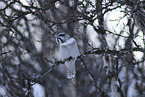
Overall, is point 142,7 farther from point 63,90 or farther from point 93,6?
point 63,90

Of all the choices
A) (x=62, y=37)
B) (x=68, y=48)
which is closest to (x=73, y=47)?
(x=68, y=48)

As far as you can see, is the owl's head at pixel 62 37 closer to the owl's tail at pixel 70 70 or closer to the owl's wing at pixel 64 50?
the owl's wing at pixel 64 50

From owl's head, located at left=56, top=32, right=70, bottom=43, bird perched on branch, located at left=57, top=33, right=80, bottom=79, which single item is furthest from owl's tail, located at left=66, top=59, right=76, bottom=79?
owl's head, located at left=56, top=32, right=70, bottom=43

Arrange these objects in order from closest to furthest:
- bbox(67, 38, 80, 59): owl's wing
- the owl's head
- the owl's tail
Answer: the owl's head, bbox(67, 38, 80, 59): owl's wing, the owl's tail

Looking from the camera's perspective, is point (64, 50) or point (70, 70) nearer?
point (64, 50)

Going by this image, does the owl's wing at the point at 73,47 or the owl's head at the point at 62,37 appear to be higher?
the owl's head at the point at 62,37

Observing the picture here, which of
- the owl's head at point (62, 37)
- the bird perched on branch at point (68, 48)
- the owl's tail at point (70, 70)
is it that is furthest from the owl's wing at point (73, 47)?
the owl's tail at point (70, 70)

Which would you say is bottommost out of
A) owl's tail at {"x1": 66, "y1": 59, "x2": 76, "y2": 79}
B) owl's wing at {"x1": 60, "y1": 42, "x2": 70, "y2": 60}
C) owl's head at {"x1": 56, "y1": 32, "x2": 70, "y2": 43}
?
owl's tail at {"x1": 66, "y1": 59, "x2": 76, "y2": 79}

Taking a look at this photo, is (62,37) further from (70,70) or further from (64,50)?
(70,70)

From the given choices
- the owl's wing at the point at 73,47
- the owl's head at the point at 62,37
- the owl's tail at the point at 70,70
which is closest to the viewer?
the owl's head at the point at 62,37

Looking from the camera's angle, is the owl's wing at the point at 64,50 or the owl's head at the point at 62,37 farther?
the owl's wing at the point at 64,50

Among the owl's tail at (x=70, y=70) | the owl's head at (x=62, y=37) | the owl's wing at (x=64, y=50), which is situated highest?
the owl's head at (x=62, y=37)

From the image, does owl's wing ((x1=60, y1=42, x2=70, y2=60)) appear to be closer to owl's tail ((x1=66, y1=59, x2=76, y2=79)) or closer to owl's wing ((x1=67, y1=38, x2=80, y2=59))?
owl's wing ((x1=67, y1=38, x2=80, y2=59))

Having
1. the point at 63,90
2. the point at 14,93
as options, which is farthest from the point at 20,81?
the point at 63,90
